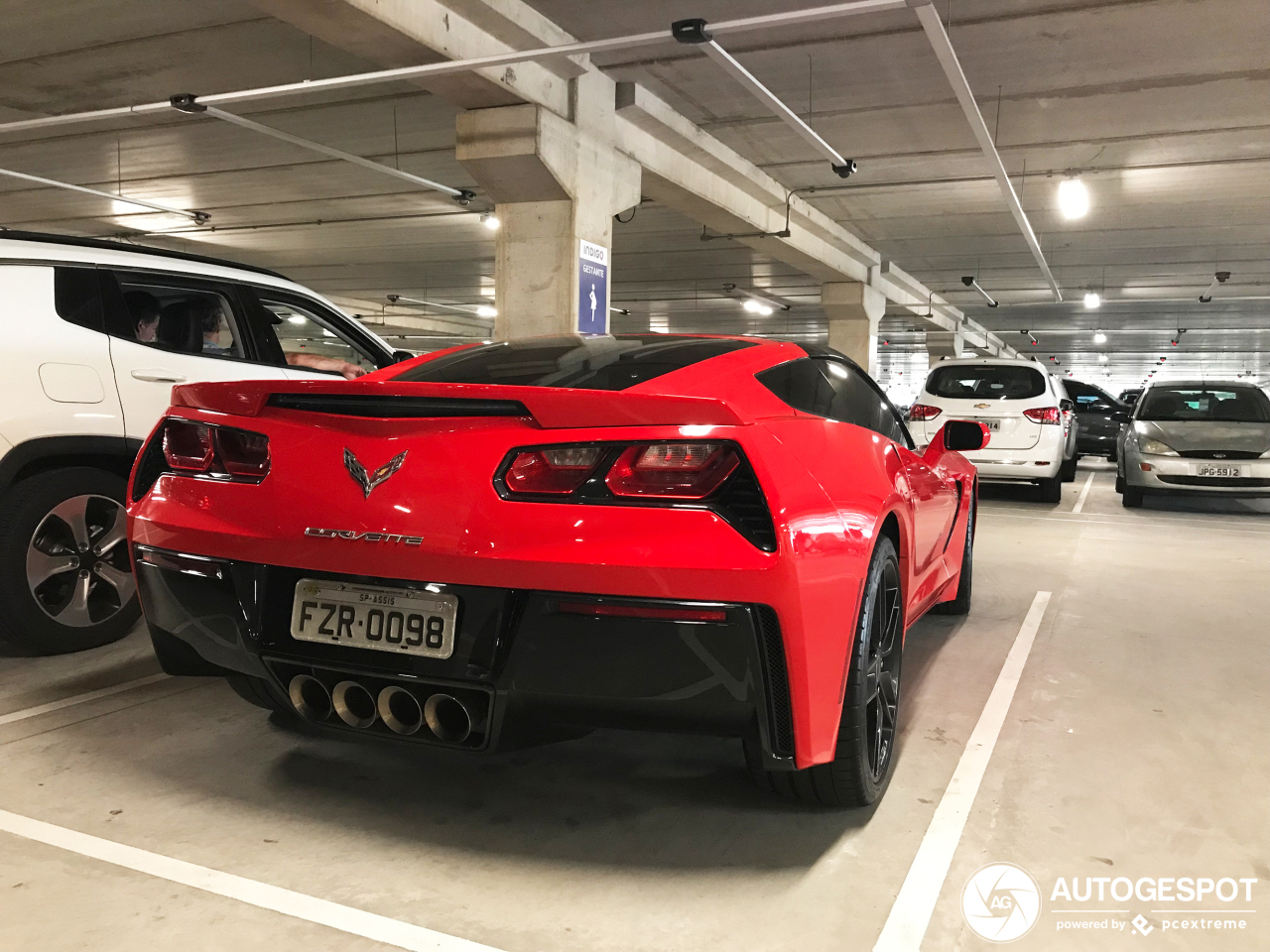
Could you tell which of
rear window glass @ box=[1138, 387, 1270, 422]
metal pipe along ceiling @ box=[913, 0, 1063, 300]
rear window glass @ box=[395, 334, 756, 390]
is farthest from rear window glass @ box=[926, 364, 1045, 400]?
rear window glass @ box=[395, 334, 756, 390]

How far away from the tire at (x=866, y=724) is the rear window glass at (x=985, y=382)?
8067 millimetres

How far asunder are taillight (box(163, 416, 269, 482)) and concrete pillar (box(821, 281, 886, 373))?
1693 cm

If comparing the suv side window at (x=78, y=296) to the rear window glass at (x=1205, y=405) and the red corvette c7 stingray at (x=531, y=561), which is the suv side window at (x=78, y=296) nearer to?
the red corvette c7 stingray at (x=531, y=561)

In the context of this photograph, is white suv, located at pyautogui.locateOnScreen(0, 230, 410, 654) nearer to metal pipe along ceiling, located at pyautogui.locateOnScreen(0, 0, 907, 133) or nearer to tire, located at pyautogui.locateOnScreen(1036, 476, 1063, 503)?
metal pipe along ceiling, located at pyautogui.locateOnScreen(0, 0, 907, 133)

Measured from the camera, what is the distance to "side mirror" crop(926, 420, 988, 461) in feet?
12.9

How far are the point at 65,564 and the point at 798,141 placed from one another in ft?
31.1

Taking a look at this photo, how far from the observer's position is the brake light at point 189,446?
2359mm

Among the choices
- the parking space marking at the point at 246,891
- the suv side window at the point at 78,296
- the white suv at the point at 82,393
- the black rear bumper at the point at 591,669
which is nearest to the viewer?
the parking space marking at the point at 246,891

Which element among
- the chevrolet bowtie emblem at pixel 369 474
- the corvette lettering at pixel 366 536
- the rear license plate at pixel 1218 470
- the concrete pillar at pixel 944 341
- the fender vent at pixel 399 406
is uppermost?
the concrete pillar at pixel 944 341

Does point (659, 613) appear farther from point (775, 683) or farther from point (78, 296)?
point (78, 296)

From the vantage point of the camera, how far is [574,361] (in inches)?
104

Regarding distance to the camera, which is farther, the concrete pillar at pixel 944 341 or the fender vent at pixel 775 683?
the concrete pillar at pixel 944 341

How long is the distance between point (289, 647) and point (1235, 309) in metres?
27.4

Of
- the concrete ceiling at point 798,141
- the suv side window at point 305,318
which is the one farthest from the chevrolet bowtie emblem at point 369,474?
the concrete ceiling at point 798,141
